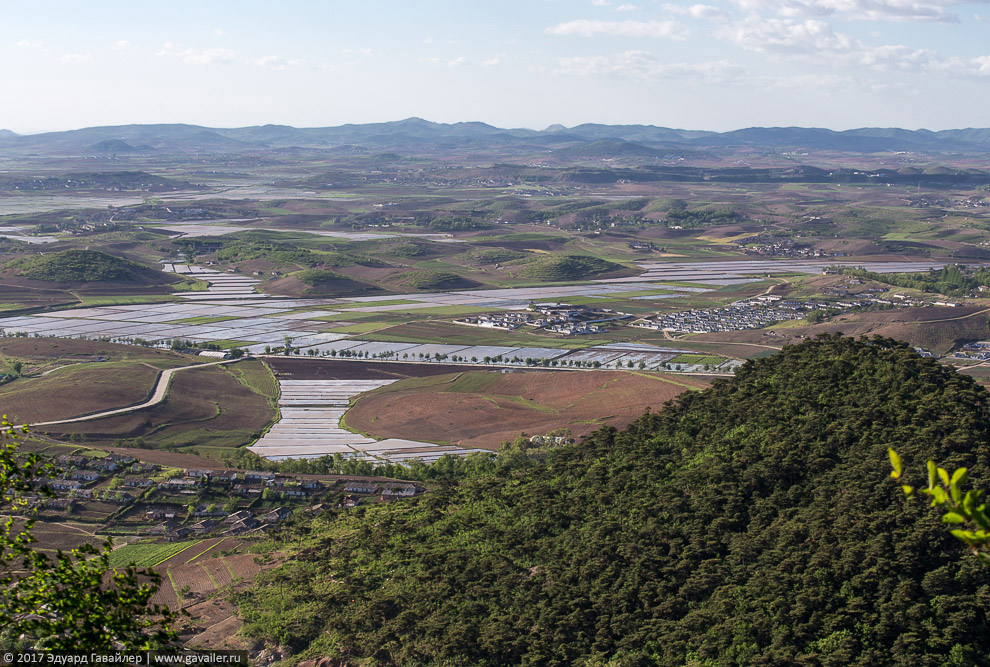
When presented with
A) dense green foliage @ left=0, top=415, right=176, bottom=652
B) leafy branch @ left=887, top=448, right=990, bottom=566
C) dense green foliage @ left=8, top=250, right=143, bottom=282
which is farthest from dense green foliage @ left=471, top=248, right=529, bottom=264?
leafy branch @ left=887, top=448, right=990, bottom=566

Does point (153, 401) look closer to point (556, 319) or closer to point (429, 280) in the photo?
point (556, 319)

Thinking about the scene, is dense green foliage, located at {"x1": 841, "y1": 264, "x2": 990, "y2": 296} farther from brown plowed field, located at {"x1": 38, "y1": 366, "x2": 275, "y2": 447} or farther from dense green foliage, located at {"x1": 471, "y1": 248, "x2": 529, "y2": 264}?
brown plowed field, located at {"x1": 38, "y1": 366, "x2": 275, "y2": 447}

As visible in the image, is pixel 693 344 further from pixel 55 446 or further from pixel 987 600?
pixel 987 600

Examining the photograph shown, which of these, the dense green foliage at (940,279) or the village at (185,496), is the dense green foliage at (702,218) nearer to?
the dense green foliage at (940,279)

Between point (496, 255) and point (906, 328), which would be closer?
point (906, 328)

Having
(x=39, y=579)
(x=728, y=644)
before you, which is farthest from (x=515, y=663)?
(x=39, y=579)

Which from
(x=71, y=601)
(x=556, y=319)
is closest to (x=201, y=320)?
(x=556, y=319)
